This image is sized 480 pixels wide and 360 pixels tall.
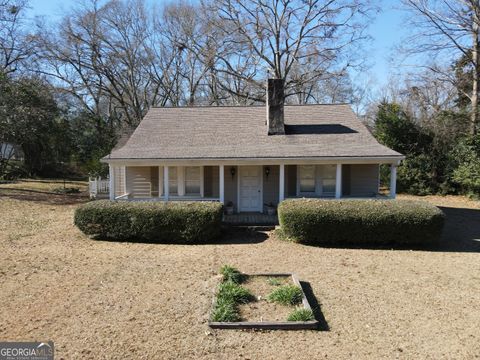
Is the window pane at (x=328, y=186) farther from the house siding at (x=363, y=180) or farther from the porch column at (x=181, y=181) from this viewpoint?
the porch column at (x=181, y=181)

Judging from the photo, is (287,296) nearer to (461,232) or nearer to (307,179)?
(307,179)

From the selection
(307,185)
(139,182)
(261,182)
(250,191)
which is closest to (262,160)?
(261,182)

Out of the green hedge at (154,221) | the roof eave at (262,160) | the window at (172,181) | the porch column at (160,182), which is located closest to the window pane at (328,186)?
the roof eave at (262,160)

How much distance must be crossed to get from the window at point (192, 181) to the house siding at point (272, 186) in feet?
8.99

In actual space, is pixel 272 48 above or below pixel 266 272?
above

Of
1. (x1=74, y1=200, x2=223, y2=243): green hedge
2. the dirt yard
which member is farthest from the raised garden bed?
(x1=74, y1=200, x2=223, y2=243): green hedge

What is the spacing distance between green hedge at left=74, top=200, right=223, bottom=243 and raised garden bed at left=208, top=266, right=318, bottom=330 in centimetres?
359

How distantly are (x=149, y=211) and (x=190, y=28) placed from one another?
27.2 meters

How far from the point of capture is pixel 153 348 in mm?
4832

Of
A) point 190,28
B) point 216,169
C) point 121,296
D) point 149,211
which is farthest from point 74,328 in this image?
point 190,28

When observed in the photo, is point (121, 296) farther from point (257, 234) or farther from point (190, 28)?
point (190, 28)

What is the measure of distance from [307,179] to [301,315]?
31.7 ft

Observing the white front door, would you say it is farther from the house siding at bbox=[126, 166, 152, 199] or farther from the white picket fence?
the white picket fence

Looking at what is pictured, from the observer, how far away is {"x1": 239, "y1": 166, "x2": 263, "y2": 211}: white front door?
49.1 feet
